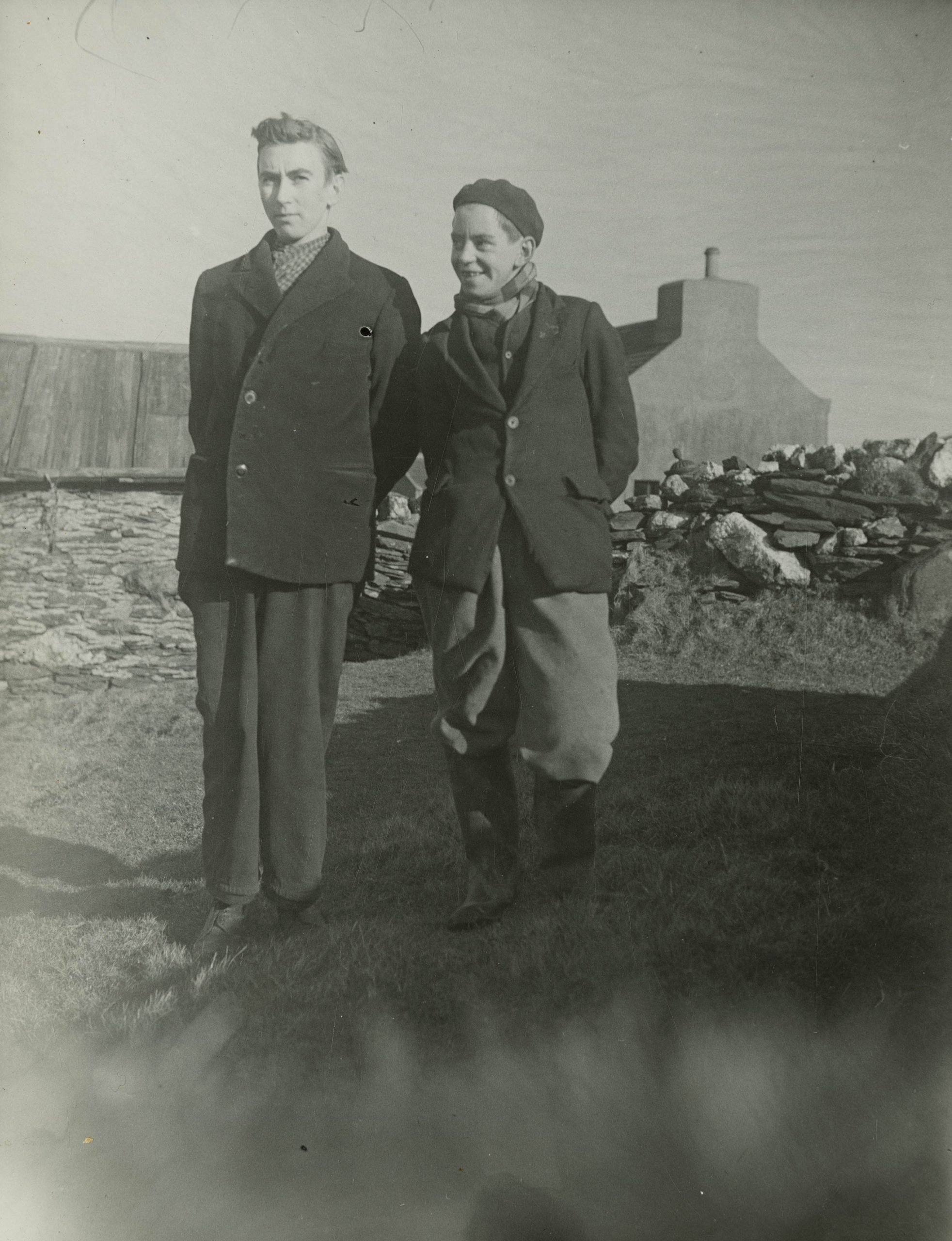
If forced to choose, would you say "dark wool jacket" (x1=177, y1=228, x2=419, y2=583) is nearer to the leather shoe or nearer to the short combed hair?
the short combed hair

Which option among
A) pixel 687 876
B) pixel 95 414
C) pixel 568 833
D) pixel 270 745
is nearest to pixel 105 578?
pixel 95 414

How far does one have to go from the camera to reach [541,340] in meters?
2.61

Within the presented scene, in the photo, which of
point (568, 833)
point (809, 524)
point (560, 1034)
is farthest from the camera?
point (809, 524)

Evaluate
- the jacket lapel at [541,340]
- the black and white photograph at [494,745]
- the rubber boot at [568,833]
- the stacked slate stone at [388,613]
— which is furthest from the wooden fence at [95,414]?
the rubber boot at [568,833]

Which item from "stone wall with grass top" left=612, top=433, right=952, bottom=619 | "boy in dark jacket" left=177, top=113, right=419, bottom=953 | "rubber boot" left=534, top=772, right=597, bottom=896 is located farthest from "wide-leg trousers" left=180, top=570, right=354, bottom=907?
"stone wall with grass top" left=612, top=433, right=952, bottom=619

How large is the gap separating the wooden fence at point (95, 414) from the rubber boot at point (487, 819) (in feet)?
10.2

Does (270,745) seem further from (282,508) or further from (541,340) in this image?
(541,340)

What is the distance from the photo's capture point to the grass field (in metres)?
2.20

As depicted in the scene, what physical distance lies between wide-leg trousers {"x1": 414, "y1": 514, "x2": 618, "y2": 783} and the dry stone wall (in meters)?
2.81

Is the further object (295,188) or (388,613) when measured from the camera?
(388,613)

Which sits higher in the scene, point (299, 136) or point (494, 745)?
point (299, 136)

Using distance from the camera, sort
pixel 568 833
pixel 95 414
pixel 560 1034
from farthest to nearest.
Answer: pixel 95 414, pixel 568 833, pixel 560 1034

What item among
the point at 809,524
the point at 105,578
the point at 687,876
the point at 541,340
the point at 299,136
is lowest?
the point at 687,876

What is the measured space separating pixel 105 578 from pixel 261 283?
463 cm
